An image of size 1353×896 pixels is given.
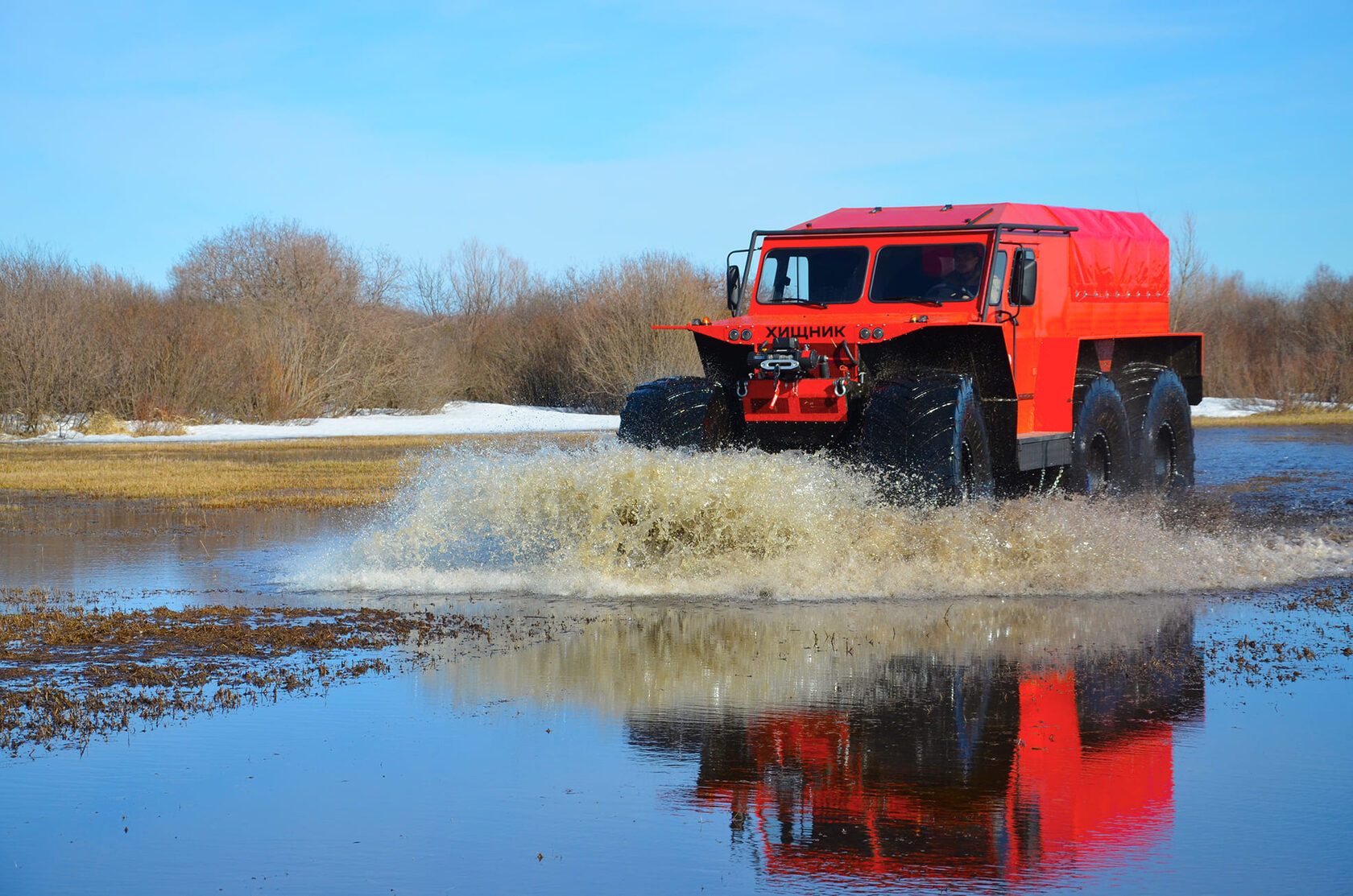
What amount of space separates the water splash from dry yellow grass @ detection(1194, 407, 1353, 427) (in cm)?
3363

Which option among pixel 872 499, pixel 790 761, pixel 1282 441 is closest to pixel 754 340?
pixel 872 499

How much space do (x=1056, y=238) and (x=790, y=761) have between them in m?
10.1

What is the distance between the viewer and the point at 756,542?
38.7 ft

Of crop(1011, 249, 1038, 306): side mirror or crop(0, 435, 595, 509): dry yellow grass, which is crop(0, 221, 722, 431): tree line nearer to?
crop(0, 435, 595, 509): dry yellow grass

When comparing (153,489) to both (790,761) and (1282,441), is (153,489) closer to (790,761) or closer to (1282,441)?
(790,761)

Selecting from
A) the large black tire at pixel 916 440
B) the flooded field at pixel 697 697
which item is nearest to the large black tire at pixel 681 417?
the flooded field at pixel 697 697

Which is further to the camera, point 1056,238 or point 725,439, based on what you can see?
point 1056,238

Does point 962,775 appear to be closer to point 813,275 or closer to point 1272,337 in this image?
point 813,275

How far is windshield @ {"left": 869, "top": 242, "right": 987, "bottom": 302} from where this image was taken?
13.9 meters

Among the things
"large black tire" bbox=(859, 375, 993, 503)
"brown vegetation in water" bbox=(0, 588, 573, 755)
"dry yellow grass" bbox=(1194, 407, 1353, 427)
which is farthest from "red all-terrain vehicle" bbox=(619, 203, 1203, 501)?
"dry yellow grass" bbox=(1194, 407, 1353, 427)

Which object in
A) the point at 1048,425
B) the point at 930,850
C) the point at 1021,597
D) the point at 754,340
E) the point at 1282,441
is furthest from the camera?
the point at 1282,441

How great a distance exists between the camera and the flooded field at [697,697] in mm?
5340

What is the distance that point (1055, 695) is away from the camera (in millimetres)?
7961

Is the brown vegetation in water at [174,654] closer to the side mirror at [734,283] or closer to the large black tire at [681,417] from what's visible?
the large black tire at [681,417]
